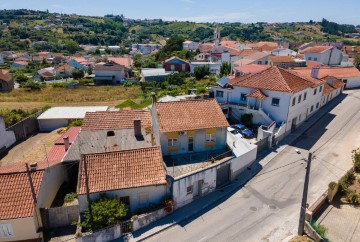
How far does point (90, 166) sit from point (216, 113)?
43.9 feet

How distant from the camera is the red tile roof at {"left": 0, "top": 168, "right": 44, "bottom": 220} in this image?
63.8 feet

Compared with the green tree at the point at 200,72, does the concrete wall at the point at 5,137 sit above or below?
below

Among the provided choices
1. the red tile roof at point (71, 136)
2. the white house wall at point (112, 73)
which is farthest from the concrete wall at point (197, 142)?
the white house wall at point (112, 73)

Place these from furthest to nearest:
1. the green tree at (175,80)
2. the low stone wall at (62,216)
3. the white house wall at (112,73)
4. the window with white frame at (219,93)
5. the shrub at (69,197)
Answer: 1. the white house wall at (112,73)
2. the green tree at (175,80)
3. the window with white frame at (219,93)
4. the shrub at (69,197)
5. the low stone wall at (62,216)

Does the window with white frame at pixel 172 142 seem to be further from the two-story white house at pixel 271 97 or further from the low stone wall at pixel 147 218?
the two-story white house at pixel 271 97

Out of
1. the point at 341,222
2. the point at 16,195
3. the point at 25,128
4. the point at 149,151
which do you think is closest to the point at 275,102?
the point at 341,222

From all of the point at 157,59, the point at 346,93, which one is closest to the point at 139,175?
the point at 346,93

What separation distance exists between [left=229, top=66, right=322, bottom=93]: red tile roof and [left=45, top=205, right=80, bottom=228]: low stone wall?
26.0m

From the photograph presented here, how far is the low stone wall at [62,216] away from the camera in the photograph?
21.4m

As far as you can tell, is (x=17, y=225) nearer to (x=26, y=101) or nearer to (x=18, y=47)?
(x=26, y=101)

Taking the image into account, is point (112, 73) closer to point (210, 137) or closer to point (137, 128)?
point (137, 128)

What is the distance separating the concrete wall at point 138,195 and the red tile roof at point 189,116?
602 cm

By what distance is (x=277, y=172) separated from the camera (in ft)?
92.8

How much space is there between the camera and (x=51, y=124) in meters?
42.6
